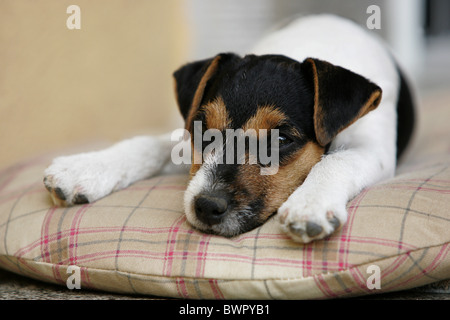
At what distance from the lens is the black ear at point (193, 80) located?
2.73 metres

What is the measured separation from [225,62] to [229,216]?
40.1 inches

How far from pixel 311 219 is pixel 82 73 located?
326 centimetres

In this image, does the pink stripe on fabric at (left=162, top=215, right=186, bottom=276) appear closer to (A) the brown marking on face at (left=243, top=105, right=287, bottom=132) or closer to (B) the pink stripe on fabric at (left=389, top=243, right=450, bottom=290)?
(A) the brown marking on face at (left=243, top=105, right=287, bottom=132)

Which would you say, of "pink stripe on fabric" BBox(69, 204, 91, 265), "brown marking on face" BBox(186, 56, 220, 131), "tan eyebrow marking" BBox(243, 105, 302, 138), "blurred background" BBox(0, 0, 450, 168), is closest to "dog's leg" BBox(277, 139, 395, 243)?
"tan eyebrow marking" BBox(243, 105, 302, 138)

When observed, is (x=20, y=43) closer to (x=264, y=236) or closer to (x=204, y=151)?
(x=204, y=151)

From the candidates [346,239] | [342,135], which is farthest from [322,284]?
[342,135]

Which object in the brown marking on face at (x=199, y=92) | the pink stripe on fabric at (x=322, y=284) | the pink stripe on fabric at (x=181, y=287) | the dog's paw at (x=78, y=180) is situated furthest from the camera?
the brown marking on face at (x=199, y=92)

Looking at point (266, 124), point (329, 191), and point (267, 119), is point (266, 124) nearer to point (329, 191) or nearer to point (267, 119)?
point (267, 119)

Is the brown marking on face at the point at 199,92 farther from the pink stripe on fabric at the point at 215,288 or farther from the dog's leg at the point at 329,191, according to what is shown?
the pink stripe on fabric at the point at 215,288

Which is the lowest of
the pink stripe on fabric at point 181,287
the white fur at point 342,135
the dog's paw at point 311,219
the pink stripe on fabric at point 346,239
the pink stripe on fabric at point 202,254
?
the pink stripe on fabric at point 181,287

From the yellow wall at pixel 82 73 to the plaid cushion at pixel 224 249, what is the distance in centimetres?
147

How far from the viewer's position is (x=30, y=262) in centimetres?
234

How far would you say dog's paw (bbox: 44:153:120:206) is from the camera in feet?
8.27

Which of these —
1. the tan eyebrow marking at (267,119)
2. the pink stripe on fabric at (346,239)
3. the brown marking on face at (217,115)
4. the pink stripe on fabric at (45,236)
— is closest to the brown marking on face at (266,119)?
the tan eyebrow marking at (267,119)
